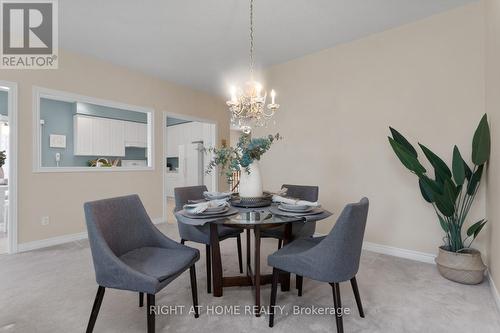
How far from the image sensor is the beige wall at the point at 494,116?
1953mm

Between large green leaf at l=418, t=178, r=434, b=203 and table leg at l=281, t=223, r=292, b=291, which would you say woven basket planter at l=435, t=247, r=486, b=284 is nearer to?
large green leaf at l=418, t=178, r=434, b=203

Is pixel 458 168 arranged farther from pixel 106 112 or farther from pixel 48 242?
pixel 106 112

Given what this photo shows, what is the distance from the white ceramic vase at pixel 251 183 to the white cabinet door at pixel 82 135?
5.06 metres

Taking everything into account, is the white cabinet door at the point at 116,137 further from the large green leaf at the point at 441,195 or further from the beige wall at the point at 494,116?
the beige wall at the point at 494,116

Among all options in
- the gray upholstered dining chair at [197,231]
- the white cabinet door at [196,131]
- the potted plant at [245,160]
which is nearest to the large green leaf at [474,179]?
the potted plant at [245,160]

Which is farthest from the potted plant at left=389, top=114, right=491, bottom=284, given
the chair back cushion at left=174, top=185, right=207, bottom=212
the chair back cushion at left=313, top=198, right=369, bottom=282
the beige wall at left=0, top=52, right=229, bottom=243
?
the beige wall at left=0, top=52, right=229, bottom=243

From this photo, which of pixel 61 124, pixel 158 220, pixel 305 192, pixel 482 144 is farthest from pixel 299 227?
pixel 61 124

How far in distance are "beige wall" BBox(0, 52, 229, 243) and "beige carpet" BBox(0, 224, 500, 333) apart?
2.74 feet

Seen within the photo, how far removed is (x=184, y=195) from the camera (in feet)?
8.23

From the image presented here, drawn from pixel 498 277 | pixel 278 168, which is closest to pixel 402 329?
pixel 498 277

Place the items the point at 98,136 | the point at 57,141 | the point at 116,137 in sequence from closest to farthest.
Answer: the point at 57,141 → the point at 98,136 → the point at 116,137

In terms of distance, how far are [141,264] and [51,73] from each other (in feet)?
10.5

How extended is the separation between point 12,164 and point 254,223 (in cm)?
322

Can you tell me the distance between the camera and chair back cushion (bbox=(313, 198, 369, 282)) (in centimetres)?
143
